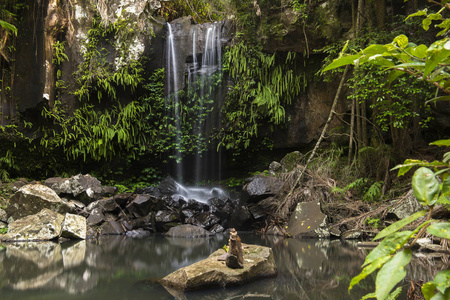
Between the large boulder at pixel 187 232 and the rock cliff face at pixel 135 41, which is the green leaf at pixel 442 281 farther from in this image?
the rock cliff face at pixel 135 41

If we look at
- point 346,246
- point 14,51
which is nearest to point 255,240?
point 346,246

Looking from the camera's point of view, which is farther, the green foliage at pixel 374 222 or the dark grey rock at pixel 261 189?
the dark grey rock at pixel 261 189

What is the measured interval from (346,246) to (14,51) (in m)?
9.91

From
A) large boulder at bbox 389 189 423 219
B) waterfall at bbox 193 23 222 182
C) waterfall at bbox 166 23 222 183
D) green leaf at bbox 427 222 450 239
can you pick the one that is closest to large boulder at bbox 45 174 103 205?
waterfall at bbox 166 23 222 183

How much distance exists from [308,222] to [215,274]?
13.1 feet

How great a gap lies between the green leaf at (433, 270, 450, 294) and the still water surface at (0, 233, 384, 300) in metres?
2.20

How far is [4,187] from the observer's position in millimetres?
8461

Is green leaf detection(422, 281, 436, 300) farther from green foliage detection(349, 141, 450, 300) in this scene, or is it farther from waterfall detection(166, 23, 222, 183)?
→ waterfall detection(166, 23, 222, 183)

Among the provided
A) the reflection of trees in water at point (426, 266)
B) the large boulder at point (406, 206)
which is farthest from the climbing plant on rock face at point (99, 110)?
the reflection of trees in water at point (426, 266)

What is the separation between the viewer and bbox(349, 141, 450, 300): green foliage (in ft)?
1.91

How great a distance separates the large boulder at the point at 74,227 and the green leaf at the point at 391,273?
6.68 meters

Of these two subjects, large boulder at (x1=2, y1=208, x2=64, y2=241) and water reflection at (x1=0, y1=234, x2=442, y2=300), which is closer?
water reflection at (x1=0, y1=234, x2=442, y2=300)

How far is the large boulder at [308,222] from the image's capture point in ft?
21.1

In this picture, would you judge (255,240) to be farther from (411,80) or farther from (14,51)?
(14,51)
